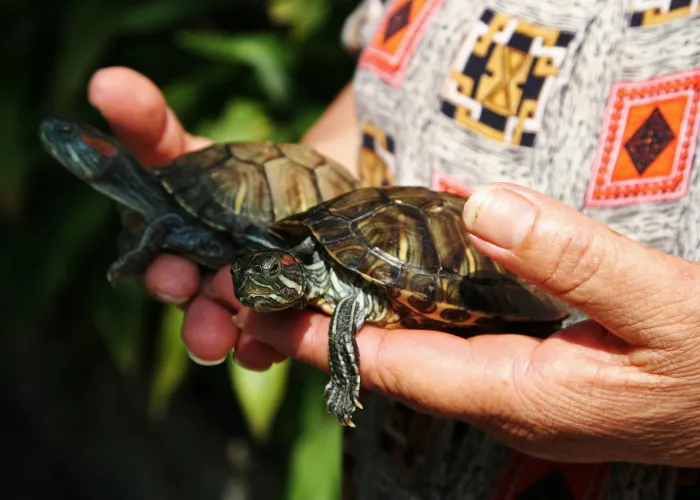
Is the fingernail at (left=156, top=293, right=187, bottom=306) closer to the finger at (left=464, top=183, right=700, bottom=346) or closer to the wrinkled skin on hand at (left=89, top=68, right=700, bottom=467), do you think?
the wrinkled skin on hand at (left=89, top=68, right=700, bottom=467)

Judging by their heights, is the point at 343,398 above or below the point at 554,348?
below

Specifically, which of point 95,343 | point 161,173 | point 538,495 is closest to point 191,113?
point 95,343

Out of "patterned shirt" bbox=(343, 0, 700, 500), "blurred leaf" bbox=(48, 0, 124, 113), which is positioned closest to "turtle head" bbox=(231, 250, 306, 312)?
"patterned shirt" bbox=(343, 0, 700, 500)

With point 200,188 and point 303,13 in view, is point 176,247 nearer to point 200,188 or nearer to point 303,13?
point 200,188

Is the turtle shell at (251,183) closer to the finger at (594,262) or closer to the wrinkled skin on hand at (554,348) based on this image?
the wrinkled skin on hand at (554,348)

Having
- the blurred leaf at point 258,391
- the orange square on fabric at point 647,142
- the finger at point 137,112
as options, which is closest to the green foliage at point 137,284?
the blurred leaf at point 258,391

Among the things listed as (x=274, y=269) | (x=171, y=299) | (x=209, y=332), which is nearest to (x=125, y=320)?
(x=171, y=299)

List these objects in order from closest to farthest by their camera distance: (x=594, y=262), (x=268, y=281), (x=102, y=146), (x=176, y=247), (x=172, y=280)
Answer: (x=594, y=262)
(x=268, y=281)
(x=172, y=280)
(x=176, y=247)
(x=102, y=146)
